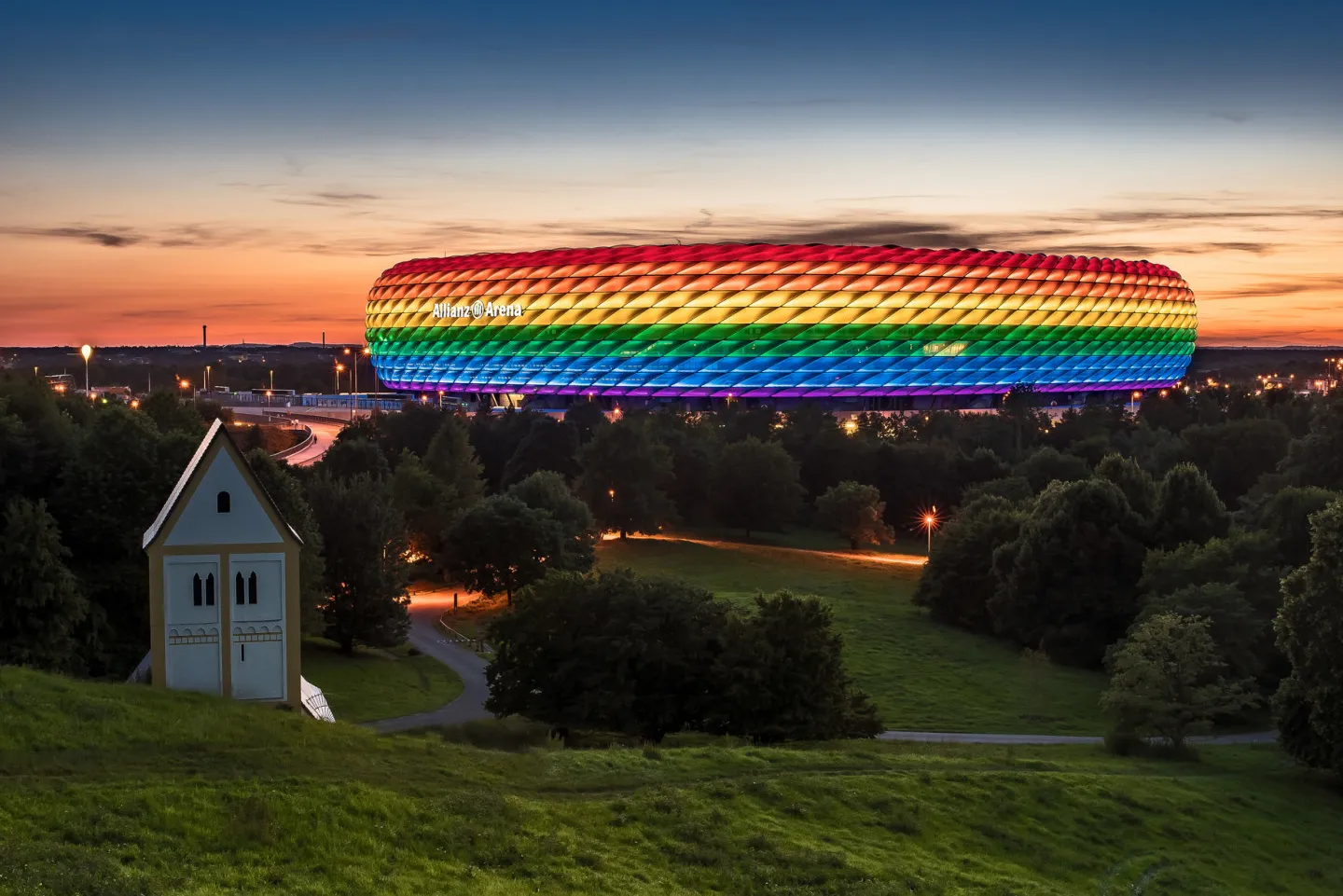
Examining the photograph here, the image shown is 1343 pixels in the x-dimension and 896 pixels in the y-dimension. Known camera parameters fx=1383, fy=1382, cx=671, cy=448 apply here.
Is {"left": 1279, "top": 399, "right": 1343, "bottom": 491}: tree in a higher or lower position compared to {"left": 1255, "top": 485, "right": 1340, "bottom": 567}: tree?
higher

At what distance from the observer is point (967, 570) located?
69.6 m

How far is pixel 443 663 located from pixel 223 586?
22975mm

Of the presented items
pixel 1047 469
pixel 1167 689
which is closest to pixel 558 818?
pixel 1167 689

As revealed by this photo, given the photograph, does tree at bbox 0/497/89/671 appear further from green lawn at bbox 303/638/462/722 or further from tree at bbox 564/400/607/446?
tree at bbox 564/400/607/446

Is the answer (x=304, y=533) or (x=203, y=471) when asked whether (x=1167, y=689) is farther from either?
(x=304, y=533)

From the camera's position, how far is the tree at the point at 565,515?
67562 millimetres

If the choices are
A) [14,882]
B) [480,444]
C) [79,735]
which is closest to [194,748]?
[79,735]

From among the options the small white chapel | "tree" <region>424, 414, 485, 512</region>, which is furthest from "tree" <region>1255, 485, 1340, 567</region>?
"tree" <region>424, 414, 485, 512</region>

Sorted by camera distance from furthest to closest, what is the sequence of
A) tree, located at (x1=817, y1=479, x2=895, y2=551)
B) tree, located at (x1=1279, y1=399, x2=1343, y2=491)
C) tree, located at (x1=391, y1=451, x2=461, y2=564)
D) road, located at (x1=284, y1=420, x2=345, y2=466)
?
road, located at (x1=284, y1=420, x2=345, y2=466) < tree, located at (x1=817, y1=479, x2=895, y2=551) < tree, located at (x1=391, y1=451, x2=461, y2=564) < tree, located at (x1=1279, y1=399, x2=1343, y2=491)

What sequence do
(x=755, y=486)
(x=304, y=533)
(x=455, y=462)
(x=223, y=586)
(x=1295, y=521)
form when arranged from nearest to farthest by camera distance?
(x=223, y=586), (x=304, y=533), (x=1295, y=521), (x=455, y=462), (x=755, y=486)

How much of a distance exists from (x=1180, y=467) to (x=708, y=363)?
10530 cm

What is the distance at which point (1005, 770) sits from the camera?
31.6 metres

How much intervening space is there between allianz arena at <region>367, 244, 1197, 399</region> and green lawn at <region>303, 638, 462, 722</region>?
115913 millimetres

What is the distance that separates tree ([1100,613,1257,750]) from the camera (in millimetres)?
40531
